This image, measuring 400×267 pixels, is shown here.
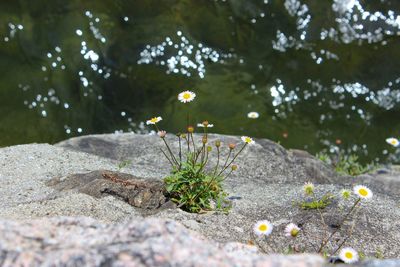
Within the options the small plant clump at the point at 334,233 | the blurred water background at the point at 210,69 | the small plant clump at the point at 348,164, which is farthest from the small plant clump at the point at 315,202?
the blurred water background at the point at 210,69

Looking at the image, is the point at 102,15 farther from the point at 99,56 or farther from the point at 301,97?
the point at 301,97

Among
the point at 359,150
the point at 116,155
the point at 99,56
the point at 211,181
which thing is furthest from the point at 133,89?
the point at 211,181

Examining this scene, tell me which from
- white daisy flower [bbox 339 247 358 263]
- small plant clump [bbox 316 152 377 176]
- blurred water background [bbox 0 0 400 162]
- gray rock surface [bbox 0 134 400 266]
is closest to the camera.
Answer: white daisy flower [bbox 339 247 358 263]

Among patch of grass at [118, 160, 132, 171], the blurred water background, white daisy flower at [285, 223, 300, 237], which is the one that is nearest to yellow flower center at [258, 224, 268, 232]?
white daisy flower at [285, 223, 300, 237]

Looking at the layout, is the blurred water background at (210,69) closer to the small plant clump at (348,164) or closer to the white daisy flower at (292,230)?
the small plant clump at (348,164)

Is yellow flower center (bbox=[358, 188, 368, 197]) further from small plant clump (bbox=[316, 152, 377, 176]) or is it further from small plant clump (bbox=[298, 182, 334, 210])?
small plant clump (bbox=[316, 152, 377, 176])

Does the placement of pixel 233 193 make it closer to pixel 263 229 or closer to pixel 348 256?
pixel 263 229
